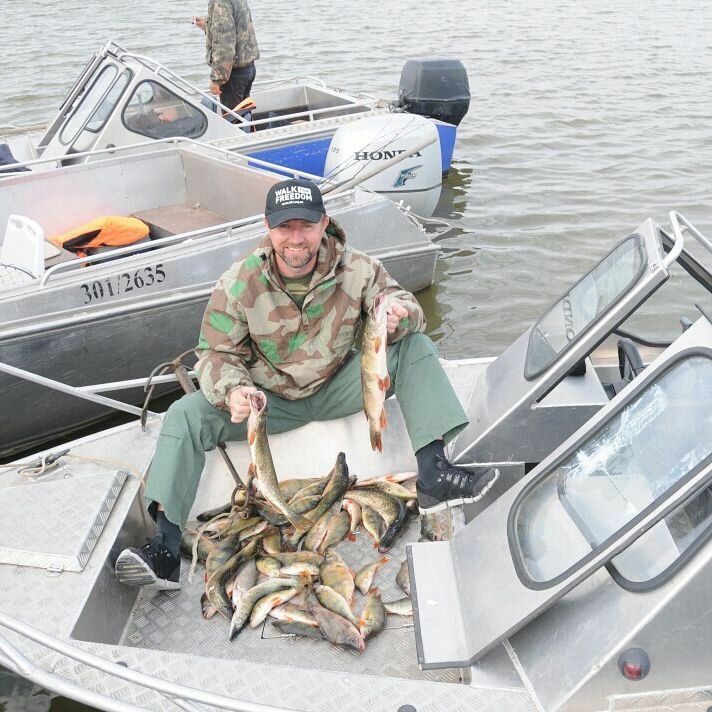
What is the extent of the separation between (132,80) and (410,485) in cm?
565

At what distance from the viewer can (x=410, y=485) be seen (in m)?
4.08


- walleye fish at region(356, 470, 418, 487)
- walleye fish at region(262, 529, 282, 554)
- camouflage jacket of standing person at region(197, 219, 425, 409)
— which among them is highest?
camouflage jacket of standing person at region(197, 219, 425, 409)

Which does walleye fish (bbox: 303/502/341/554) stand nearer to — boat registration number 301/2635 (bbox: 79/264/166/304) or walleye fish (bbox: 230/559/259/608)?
walleye fish (bbox: 230/559/259/608)

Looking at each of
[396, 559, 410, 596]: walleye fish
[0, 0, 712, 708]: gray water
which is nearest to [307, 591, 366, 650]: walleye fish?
A: [396, 559, 410, 596]: walleye fish

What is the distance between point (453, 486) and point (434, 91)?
7.54 metres

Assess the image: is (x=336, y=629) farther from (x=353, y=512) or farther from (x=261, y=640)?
(x=353, y=512)

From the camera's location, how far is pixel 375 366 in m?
3.71

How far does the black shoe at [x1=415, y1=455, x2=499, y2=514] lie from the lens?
141 inches

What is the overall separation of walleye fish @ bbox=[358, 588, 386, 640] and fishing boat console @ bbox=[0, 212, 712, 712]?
55 millimetres

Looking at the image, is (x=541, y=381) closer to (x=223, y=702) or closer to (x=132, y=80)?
(x=223, y=702)

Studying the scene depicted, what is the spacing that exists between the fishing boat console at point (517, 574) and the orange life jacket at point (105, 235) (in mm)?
3584

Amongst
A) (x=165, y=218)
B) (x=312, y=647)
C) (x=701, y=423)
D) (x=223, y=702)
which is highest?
(x=701, y=423)

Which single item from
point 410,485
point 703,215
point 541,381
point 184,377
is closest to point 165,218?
point 184,377

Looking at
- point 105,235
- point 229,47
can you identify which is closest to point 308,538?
point 105,235
